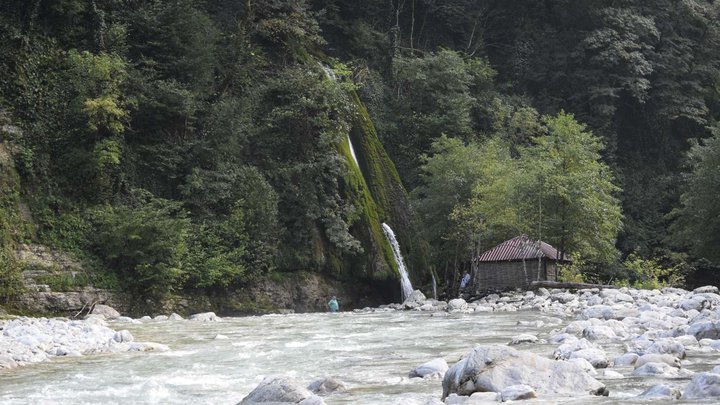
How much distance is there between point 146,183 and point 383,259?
1002 centimetres

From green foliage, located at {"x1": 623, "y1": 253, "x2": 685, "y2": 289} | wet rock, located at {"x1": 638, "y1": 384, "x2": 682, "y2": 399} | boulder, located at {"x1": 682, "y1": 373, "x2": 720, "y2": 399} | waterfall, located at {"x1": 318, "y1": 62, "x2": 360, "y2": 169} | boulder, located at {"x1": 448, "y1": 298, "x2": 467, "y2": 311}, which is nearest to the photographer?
boulder, located at {"x1": 682, "y1": 373, "x2": 720, "y2": 399}

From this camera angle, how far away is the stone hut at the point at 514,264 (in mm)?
29922

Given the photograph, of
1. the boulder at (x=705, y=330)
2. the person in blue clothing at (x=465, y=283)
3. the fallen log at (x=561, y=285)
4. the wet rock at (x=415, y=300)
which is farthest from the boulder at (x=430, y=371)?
the person in blue clothing at (x=465, y=283)

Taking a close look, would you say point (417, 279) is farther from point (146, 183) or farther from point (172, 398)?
point (172, 398)

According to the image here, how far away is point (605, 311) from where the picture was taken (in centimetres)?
1617

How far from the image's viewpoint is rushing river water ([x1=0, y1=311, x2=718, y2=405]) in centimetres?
786

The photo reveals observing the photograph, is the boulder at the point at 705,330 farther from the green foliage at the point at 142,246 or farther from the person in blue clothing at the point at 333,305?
the person in blue clothing at the point at 333,305

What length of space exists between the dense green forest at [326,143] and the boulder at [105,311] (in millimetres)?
1178

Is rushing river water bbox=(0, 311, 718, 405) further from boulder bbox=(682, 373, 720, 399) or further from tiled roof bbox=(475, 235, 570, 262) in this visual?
tiled roof bbox=(475, 235, 570, 262)

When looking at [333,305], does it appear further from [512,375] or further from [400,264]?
[512,375]

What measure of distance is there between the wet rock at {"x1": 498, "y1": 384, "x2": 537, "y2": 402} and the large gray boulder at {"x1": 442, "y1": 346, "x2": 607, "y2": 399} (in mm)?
214

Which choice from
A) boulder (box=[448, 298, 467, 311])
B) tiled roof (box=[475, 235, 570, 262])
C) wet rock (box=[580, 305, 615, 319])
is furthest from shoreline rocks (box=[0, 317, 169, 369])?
tiled roof (box=[475, 235, 570, 262])

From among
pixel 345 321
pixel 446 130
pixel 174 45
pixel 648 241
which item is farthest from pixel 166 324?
pixel 648 241

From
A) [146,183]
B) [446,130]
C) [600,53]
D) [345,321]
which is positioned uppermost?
[600,53]
